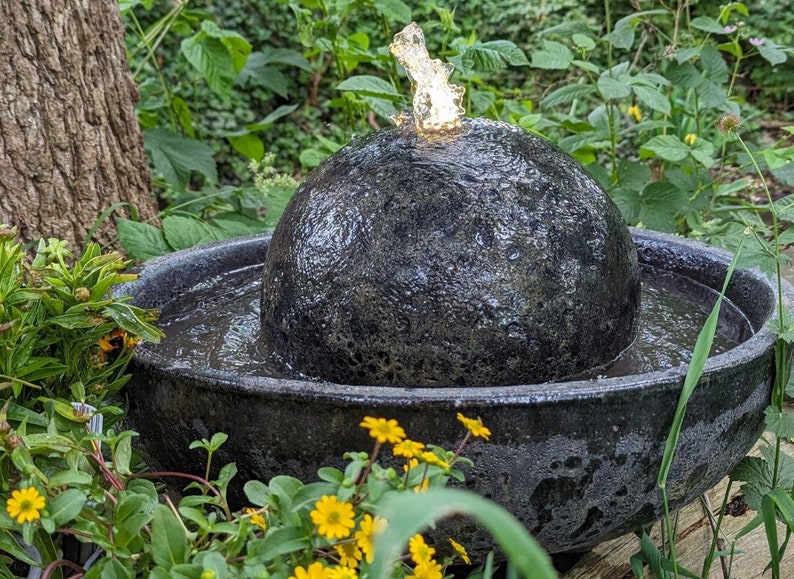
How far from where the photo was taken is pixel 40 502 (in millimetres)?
1418

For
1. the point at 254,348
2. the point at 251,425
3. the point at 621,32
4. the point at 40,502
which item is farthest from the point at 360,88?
the point at 40,502

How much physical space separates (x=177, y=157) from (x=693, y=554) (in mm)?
2676

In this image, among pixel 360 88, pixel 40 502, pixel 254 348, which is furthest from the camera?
pixel 360 88

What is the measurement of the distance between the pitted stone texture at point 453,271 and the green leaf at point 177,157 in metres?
2.05

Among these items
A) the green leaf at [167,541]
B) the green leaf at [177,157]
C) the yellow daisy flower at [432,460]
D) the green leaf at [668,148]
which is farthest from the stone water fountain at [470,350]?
the green leaf at [177,157]

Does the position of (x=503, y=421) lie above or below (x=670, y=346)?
above

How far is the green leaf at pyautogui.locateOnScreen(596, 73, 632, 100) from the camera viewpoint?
349cm

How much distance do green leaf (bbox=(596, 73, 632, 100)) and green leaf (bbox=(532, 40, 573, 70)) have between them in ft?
0.55

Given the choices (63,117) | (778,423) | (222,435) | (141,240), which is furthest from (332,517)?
(63,117)

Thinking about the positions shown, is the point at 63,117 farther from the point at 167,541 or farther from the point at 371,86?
the point at 167,541

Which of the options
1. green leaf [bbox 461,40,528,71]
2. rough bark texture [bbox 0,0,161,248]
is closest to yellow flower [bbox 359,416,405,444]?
rough bark texture [bbox 0,0,161,248]

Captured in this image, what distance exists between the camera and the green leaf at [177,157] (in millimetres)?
4055

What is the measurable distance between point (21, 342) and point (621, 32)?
274cm

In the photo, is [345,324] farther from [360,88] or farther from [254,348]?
[360,88]
